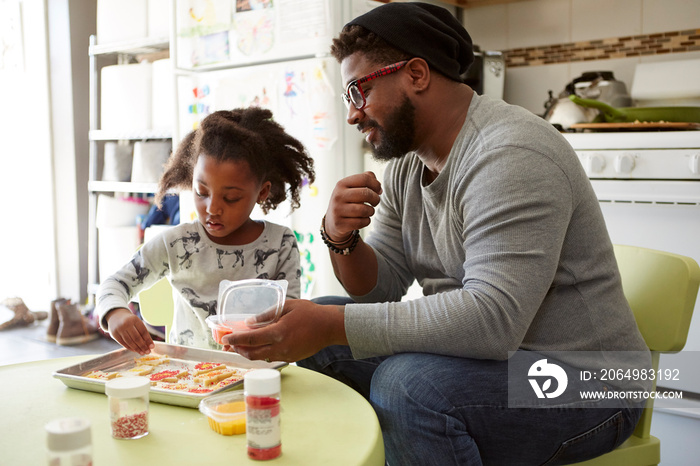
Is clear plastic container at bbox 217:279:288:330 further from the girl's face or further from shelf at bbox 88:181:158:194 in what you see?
shelf at bbox 88:181:158:194

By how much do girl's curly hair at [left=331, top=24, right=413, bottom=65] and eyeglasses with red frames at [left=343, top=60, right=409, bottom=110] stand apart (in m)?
0.02

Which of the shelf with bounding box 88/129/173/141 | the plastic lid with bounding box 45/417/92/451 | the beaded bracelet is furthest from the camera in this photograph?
the shelf with bounding box 88/129/173/141

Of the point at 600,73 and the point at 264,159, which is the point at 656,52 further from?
the point at 264,159

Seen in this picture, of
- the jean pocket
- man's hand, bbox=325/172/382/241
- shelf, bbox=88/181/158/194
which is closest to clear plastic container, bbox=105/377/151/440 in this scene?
man's hand, bbox=325/172/382/241

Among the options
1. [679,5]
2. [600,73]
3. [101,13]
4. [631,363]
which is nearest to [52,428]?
[631,363]

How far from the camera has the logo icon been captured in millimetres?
1082

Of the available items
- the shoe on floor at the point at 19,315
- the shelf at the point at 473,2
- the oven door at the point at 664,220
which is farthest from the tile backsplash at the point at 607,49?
the shoe on floor at the point at 19,315

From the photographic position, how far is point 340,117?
241 centimetres

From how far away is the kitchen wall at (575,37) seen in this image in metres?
2.71

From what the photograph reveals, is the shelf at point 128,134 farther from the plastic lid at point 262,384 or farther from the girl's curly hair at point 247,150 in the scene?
the plastic lid at point 262,384

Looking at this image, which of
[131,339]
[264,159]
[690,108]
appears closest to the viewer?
[131,339]

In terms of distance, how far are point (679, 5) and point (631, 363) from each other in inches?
82.6

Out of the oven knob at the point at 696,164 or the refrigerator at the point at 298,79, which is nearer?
the oven knob at the point at 696,164

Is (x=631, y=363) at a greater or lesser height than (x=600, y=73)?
lesser
